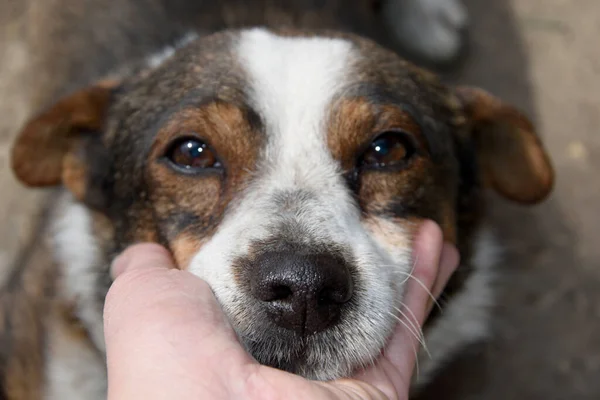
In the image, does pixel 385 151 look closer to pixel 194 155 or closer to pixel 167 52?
pixel 194 155

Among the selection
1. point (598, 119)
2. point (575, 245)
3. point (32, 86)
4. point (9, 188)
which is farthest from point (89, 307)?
point (598, 119)

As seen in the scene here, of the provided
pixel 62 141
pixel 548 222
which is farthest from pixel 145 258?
pixel 548 222

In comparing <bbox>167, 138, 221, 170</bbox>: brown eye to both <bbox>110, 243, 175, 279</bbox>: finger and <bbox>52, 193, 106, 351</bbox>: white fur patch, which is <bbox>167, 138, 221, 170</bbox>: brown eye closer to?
<bbox>110, 243, 175, 279</bbox>: finger

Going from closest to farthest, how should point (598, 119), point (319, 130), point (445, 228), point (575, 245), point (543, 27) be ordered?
1. point (319, 130)
2. point (445, 228)
3. point (575, 245)
4. point (598, 119)
5. point (543, 27)

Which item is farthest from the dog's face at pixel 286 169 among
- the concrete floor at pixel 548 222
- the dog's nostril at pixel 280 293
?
the concrete floor at pixel 548 222

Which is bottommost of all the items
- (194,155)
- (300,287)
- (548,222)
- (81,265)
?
(548,222)

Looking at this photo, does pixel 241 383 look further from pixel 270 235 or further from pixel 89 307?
pixel 89 307

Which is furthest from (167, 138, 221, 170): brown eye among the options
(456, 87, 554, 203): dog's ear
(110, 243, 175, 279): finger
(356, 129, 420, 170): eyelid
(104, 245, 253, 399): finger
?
(456, 87, 554, 203): dog's ear
